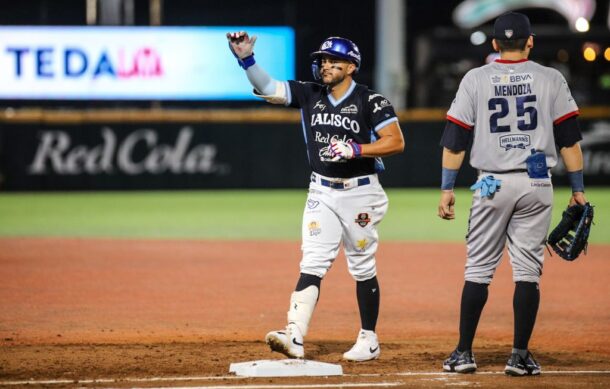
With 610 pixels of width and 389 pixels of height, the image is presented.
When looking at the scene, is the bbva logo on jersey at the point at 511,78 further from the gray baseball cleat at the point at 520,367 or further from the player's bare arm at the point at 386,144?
the gray baseball cleat at the point at 520,367

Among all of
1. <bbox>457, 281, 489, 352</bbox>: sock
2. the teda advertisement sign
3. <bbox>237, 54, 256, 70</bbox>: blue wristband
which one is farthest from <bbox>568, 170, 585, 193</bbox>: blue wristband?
the teda advertisement sign

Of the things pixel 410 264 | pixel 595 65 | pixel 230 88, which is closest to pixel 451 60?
pixel 595 65

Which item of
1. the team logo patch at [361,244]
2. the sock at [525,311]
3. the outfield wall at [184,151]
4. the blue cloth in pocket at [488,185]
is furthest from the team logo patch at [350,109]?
the outfield wall at [184,151]

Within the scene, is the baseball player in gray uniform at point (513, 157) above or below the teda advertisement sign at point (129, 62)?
below

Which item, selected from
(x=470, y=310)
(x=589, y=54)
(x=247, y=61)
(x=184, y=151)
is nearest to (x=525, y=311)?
(x=470, y=310)

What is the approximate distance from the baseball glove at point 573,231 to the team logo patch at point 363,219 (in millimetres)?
1064

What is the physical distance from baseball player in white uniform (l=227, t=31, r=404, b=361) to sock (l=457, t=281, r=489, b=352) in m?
0.65

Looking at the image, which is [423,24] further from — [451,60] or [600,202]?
[600,202]

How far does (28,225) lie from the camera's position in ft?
51.9

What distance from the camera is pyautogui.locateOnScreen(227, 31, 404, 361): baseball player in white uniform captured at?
20.9 ft

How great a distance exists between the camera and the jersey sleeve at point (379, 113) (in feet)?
21.0

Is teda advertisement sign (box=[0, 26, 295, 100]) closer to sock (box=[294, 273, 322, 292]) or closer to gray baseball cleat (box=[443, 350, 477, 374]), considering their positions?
sock (box=[294, 273, 322, 292])

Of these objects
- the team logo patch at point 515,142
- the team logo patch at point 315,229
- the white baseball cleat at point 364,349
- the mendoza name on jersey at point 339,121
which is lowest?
the white baseball cleat at point 364,349

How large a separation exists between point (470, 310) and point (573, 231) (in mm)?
772
